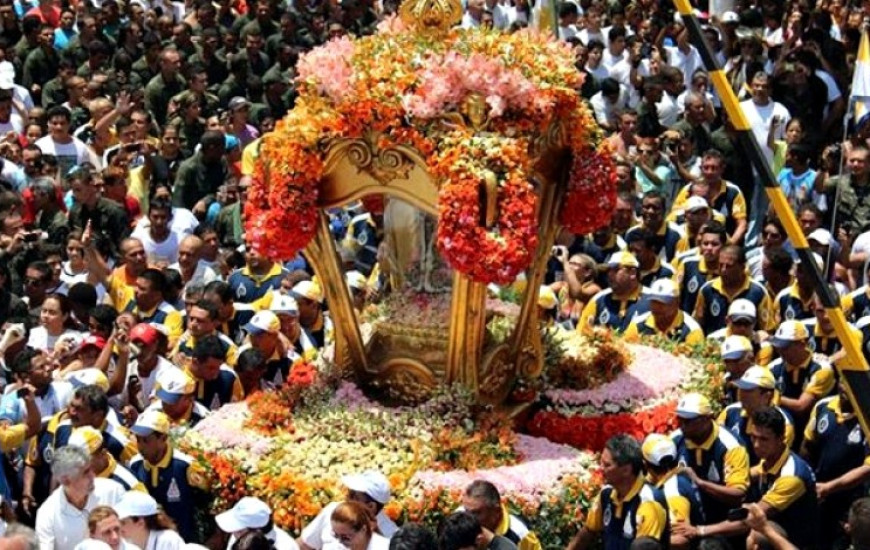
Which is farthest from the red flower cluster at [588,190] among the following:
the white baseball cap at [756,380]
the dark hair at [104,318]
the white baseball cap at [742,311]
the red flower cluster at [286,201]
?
the dark hair at [104,318]

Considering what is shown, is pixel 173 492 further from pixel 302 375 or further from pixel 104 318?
pixel 104 318

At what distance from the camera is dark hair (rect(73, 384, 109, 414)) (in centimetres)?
1303

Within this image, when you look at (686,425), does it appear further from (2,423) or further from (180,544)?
(2,423)

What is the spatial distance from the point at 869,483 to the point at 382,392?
3457mm

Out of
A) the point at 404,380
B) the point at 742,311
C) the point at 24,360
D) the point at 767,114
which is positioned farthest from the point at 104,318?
the point at 767,114

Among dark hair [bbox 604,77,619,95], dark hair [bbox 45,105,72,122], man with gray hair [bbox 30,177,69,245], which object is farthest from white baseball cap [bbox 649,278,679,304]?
dark hair [bbox 45,105,72,122]

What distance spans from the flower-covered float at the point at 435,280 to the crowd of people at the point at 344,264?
18.8 inches

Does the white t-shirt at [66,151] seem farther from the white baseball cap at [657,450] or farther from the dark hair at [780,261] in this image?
the white baseball cap at [657,450]

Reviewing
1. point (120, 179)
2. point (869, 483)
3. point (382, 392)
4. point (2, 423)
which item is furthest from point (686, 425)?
point (120, 179)

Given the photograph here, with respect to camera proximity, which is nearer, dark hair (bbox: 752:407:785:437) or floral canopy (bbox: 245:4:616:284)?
dark hair (bbox: 752:407:785:437)

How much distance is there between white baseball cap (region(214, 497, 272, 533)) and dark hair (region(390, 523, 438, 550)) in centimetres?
103

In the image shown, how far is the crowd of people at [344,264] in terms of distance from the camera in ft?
40.0

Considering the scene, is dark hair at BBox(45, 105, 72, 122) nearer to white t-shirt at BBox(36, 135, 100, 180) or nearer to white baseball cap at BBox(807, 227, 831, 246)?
white t-shirt at BBox(36, 135, 100, 180)

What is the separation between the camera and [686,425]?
12.9 meters
